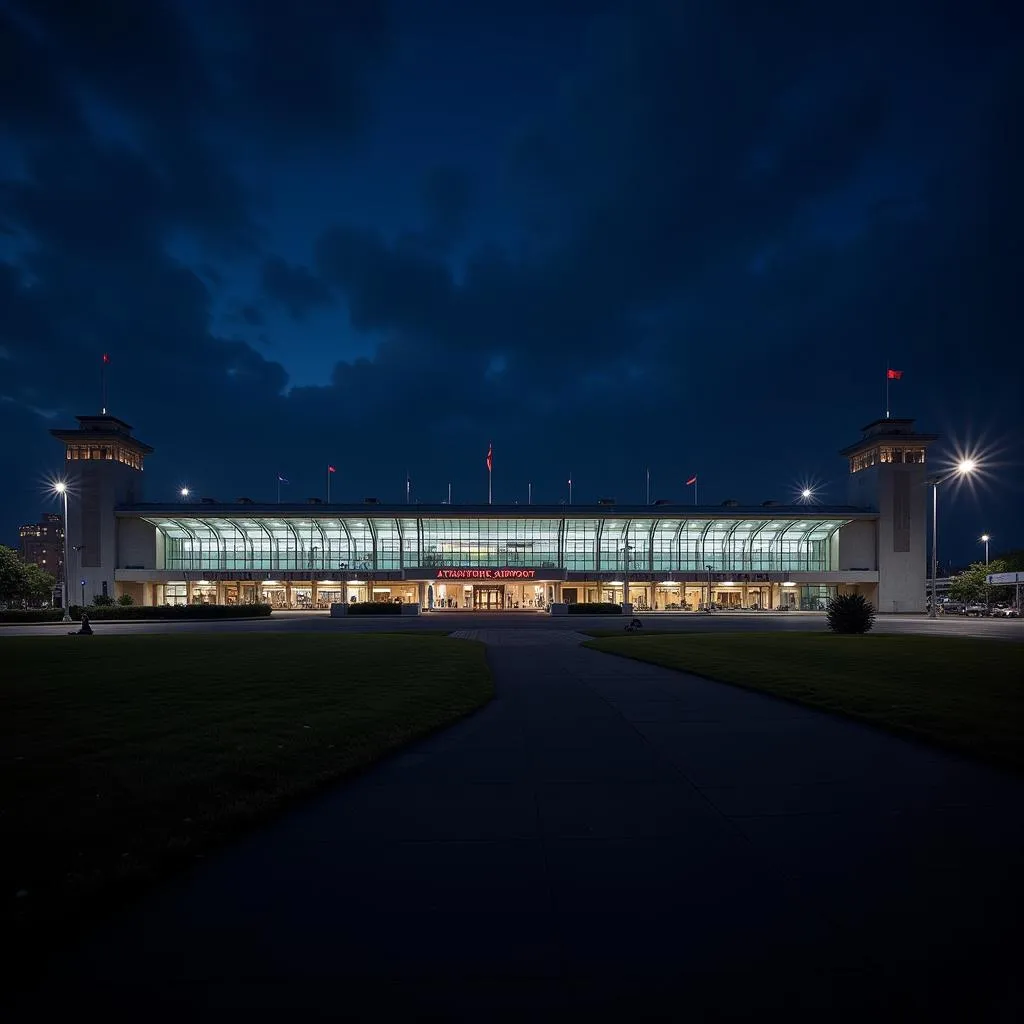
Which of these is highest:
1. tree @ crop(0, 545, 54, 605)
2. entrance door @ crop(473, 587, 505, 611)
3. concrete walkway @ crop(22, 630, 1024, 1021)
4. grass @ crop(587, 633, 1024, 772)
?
concrete walkway @ crop(22, 630, 1024, 1021)

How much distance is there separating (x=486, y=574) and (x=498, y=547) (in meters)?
7.56

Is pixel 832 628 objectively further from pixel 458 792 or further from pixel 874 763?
pixel 458 792

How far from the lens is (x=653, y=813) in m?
6.71

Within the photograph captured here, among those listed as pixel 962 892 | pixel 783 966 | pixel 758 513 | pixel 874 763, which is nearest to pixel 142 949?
pixel 783 966

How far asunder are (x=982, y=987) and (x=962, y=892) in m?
1.37

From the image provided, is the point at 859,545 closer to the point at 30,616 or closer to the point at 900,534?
the point at 900,534

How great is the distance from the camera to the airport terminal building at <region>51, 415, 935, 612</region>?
77.9 m

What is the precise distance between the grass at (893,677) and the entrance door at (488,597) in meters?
51.5

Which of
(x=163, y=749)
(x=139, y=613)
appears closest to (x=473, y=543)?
(x=139, y=613)

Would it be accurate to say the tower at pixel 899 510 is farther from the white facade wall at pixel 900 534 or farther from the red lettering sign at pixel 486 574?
the red lettering sign at pixel 486 574

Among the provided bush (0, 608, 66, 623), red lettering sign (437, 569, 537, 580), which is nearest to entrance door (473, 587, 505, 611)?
red lettering sign (437, 569, 537, 580)

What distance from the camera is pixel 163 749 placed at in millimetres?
8586

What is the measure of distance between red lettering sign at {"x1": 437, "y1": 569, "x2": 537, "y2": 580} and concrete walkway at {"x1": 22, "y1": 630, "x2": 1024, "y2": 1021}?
66.5 m

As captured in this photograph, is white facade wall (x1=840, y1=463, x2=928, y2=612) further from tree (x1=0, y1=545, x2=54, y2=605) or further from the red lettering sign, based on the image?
tree (x1=0, y1=545, x2=54, y2=605)
